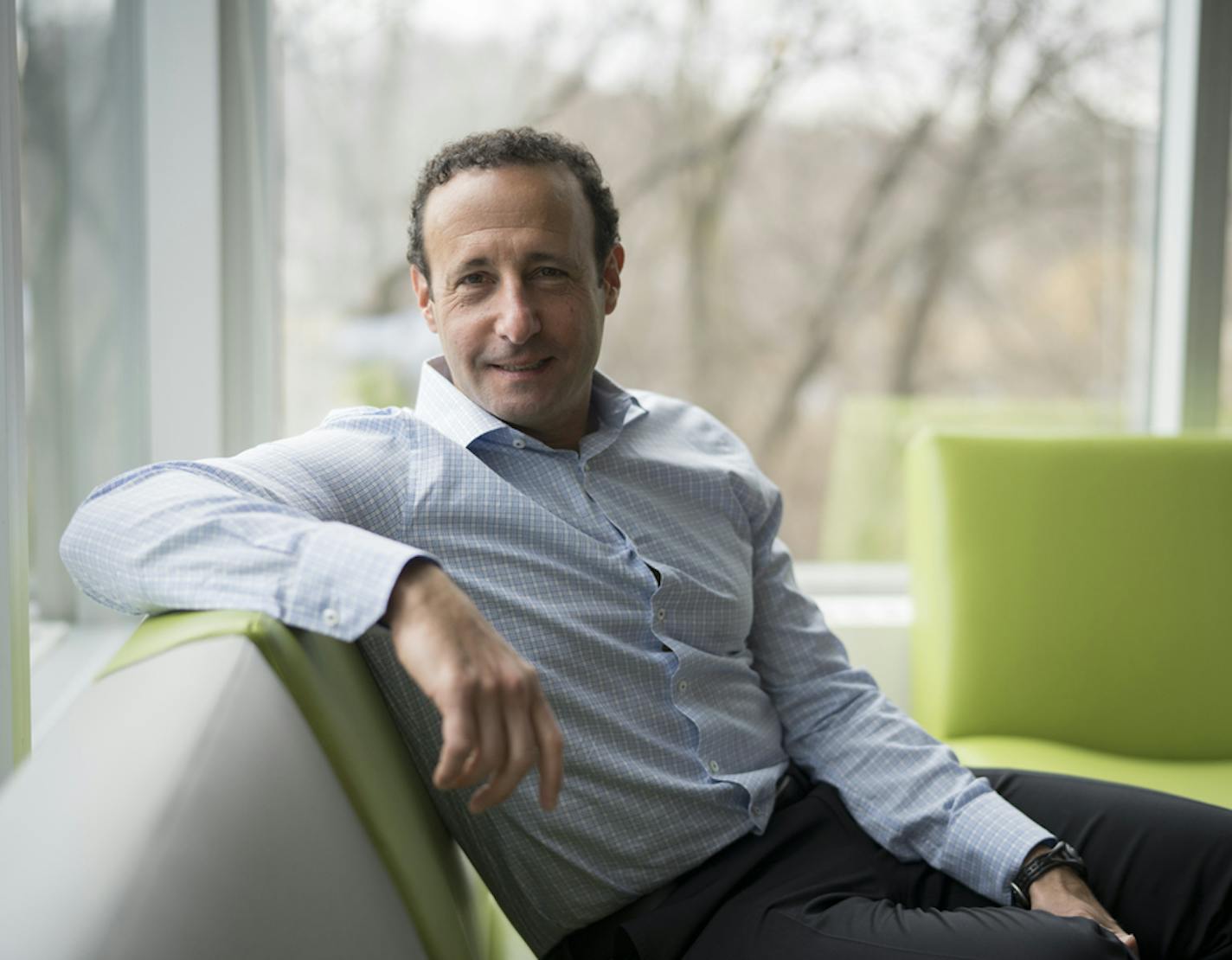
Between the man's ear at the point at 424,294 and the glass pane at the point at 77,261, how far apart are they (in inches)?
21.8

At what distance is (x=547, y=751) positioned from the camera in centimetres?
83

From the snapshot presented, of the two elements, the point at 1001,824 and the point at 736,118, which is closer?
the point at 1001,824

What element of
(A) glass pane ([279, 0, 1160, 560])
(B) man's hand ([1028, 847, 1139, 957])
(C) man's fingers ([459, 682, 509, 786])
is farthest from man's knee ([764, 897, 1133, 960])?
(A) glass pane ([279, 0, 1160, 560])

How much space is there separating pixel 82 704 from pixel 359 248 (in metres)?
1.73

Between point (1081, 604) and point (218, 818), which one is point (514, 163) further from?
point (1081, 604)

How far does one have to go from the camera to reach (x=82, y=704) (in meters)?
0.77

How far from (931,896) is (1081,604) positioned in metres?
0.84

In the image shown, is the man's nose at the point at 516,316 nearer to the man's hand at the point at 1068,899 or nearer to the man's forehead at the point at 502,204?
the man's forehead at the point at 502,204

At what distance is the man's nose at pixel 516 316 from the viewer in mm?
1288

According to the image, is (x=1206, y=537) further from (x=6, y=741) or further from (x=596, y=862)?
(x=6, y=741)

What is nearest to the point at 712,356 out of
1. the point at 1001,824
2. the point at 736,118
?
the point at 736,118

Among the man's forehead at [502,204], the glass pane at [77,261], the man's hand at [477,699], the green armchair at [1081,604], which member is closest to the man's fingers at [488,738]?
the man's hand at [477,699]

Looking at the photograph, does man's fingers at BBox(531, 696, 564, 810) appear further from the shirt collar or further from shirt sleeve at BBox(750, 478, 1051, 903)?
shirt sleeve at BBox(750, 478, 1051, 903)

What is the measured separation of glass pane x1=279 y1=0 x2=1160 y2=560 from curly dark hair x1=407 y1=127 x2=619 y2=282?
3.19 feet
